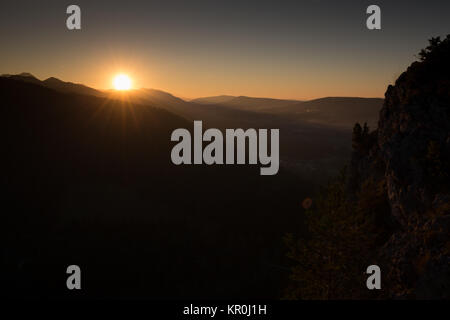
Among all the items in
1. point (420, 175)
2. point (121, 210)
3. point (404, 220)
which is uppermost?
point (420, 175)

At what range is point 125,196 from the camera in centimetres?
11250

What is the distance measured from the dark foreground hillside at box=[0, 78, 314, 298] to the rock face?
5098cm

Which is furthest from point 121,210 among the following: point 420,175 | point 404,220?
point 420,175

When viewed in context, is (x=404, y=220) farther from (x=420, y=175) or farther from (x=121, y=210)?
(x=121, y=210)

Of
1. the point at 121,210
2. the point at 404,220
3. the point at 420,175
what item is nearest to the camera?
the point at 420,175

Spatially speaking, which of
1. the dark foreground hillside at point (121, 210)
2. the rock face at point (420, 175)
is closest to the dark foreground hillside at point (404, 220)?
the rock face at point (420, 175)

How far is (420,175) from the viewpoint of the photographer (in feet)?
68.4

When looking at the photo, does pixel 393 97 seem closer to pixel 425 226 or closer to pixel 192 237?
pixel 425 226

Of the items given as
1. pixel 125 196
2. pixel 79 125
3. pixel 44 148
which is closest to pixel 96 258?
pixel 125 196

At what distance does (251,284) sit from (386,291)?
69.3 metres

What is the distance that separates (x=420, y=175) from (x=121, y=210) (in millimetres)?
101384

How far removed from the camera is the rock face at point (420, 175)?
1644 cm

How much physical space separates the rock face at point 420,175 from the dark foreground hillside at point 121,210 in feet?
167

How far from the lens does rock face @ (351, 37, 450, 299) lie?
647 inches
